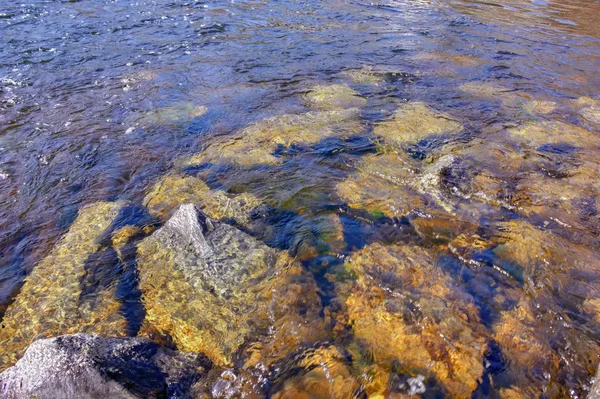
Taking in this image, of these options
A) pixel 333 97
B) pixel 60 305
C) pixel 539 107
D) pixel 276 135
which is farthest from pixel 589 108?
pixel 60 305

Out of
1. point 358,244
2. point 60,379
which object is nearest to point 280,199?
point 358,244

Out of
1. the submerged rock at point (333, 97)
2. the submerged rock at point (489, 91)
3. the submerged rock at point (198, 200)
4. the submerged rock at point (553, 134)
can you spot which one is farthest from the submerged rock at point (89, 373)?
the submerged rock at point (489, 91)

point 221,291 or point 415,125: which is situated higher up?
point 415,125

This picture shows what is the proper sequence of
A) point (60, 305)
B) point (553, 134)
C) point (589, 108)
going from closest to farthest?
point (60, 305)
point (553, 134)
point (589, 108)

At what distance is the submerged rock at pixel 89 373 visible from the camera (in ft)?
8.46

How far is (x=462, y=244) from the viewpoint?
4.23 meters

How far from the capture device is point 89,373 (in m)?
2.61

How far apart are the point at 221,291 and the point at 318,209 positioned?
1637 millimetres

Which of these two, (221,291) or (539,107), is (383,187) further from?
(539,107)

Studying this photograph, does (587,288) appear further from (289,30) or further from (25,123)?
(289,30)

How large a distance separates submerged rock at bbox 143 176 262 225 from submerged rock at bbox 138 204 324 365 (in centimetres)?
54

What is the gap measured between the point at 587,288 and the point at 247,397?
322cm

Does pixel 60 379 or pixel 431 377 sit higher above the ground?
pixel 60 379

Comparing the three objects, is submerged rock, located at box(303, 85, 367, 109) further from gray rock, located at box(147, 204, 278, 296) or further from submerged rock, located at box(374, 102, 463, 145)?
gray rock, located at box(147, 204, 278, 296)
